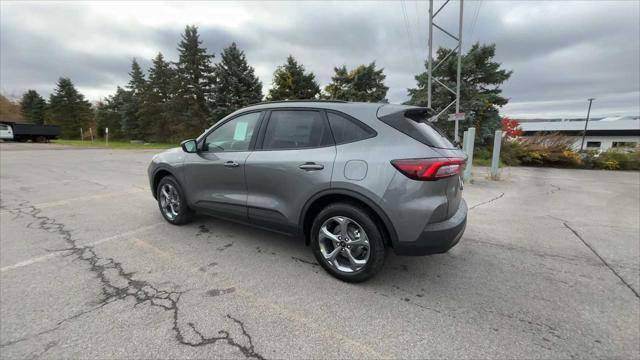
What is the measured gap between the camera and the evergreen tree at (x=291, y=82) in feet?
97.5

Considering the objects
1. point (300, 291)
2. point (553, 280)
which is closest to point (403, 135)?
point (300, 291)

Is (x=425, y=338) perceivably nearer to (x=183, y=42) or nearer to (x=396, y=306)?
(x=396, y=306)

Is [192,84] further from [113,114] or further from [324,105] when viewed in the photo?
[324,105]

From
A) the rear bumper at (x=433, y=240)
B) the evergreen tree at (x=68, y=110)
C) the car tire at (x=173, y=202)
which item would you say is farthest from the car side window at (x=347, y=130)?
the evergreen tree at (x=68, y=110)

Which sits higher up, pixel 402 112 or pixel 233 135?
pixel 402 112

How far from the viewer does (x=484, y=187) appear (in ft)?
25.4

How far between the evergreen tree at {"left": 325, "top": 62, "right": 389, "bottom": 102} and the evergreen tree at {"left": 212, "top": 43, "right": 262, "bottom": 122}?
861cm

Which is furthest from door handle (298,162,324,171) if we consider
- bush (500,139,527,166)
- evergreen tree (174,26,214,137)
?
evergreen tree (174,26,214,137)

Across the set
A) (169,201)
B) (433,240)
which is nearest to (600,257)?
(433,240)

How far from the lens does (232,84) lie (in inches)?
1125

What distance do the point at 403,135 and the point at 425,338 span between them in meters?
1.58

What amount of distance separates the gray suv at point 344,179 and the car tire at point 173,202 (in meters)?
0.79

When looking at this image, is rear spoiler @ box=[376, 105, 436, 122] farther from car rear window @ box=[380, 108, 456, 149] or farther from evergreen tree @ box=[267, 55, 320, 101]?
evergreen tree @ box=[267, 55, 320, 101]

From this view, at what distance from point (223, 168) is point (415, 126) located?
2.20m
